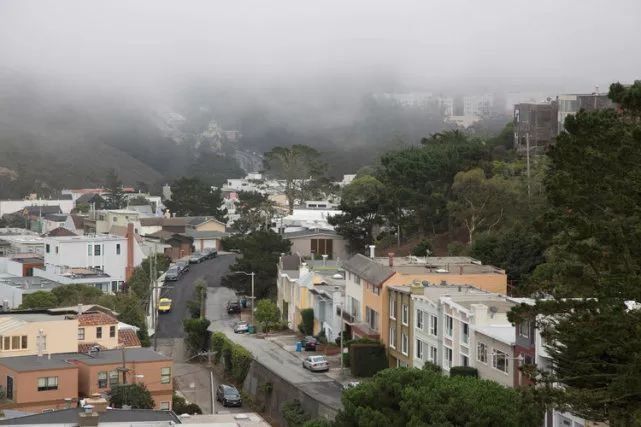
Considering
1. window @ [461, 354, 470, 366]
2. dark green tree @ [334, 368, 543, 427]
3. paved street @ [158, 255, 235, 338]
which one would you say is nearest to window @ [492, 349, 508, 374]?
window @ [461, 354, 470, 366]

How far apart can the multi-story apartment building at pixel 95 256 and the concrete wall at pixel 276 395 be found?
84.8 feet

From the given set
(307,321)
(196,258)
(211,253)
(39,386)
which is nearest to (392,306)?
(307,321)

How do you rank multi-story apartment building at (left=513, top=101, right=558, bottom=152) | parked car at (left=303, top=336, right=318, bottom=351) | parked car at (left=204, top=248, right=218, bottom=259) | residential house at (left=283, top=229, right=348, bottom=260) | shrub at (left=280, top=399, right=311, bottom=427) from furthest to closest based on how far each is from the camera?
parked car at (left=204, top=248, right=218, bottom=259)
residential house at (left=283, top=229, right=348, bottom=260)
multi-story apartment building at (left=513, top=101, right=558, bottom=152)
parked car at (left=303, top=336, right=318, bottom=351)
shrub at (left=280, top=399, right=311, bottom=427)

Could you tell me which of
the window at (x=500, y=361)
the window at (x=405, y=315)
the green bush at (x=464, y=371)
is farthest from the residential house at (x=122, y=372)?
the window at (x=500, y=361)

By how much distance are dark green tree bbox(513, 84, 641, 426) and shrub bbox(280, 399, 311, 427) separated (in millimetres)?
17375

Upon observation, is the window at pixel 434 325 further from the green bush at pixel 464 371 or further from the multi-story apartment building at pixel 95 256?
the multi-story apartment building at pixel 95 256

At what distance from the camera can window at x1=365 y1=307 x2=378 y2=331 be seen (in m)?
51.9

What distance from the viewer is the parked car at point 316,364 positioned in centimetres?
4984

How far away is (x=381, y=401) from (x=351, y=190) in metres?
63.5

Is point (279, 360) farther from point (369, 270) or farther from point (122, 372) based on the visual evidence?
point (122, 372)

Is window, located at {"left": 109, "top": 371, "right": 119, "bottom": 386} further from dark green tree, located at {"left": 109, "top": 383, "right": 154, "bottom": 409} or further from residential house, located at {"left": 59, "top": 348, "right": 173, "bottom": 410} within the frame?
dark green tree, located at {"left": 109, "top": 383, "right": 154, "bottom": 409}

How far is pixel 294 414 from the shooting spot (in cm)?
4369

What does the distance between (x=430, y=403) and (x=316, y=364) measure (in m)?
17.3

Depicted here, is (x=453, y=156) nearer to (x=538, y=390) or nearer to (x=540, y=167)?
(x=540, y=167)
